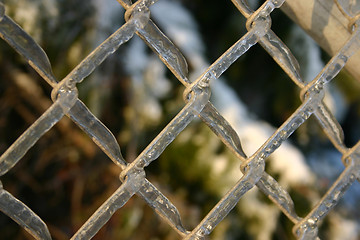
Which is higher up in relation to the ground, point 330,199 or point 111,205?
point 111,205

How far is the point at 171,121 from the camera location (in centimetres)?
39

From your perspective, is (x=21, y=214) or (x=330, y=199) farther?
(x=330, y=199)

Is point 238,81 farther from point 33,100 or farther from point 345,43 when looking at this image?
point 345,43

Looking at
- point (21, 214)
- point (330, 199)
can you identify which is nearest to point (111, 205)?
point (21, 214)

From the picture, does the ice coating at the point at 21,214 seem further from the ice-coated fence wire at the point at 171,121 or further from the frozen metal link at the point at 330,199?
the frozen metal link at the point at 330,199

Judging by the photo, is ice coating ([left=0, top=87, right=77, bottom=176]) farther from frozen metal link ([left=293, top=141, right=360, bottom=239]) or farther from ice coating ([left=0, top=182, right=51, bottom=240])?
frozen metal link ([left=293, top=141, right=360, bottom=239])

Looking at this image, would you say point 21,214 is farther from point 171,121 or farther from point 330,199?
point 330,199

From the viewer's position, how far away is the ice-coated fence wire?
34 centimetres

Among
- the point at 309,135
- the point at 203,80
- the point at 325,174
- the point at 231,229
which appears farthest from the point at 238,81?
the point at 203,80

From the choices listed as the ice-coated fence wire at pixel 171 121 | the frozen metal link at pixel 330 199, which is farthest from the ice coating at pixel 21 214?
the frozen metal link at pixel 330 199

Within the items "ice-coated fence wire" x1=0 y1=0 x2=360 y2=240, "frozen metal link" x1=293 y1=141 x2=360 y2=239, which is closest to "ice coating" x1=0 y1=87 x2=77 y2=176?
"ice-coated fence wire" x1=0 y1=0 x2=360 y2=240

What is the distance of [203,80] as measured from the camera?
0.39 meters

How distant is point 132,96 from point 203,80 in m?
0.69

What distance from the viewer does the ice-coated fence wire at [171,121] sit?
34 cm
